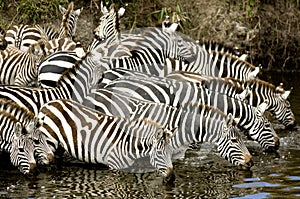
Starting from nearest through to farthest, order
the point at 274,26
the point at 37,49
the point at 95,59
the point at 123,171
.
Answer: the point at 123,171
the point at 95,59
the point at 37,49
the point at 274,26

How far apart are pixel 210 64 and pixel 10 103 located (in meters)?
5.10

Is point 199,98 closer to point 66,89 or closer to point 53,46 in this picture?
point 66,89

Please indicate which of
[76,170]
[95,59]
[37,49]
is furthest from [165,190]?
[37,49]

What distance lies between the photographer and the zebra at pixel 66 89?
1168 cm

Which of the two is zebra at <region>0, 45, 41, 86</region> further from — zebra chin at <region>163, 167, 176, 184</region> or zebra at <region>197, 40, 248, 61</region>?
zebra chin at <region>163, 167, 176, 184</region>

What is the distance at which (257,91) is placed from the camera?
13930 millimetres

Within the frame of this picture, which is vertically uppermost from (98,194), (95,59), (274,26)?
(274,26)

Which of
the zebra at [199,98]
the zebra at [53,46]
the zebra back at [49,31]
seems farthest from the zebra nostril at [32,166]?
the zebra back at [49,31]

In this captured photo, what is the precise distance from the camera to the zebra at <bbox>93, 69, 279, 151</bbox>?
12328 millimetres

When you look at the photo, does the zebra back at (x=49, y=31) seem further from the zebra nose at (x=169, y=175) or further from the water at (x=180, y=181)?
the zebra nose at (x=169, y=175)

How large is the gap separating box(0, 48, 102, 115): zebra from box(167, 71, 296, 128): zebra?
4.70 ft

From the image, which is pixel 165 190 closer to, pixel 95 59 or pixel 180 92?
pixel 180 92

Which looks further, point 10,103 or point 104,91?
point 104,91

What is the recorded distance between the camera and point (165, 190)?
9852 mm
